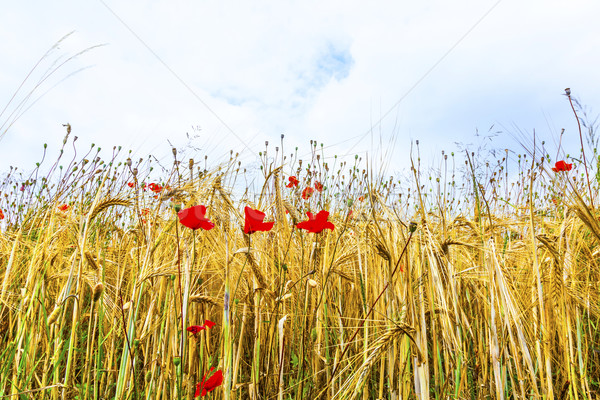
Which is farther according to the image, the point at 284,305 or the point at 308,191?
the point at 308,191

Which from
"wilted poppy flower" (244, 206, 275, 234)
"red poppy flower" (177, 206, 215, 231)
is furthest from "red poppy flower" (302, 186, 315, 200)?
"red poppy flower" (177, 206, 215, 231)

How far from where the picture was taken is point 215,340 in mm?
1609

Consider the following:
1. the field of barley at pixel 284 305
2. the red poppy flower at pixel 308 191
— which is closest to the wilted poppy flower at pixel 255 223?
the field of barley at pixel 284 305

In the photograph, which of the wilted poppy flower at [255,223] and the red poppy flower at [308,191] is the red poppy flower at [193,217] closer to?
the wilted poppy flower at [255,223]

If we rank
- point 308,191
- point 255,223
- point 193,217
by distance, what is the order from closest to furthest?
point 193,217 → point 255,223 → point 308,191

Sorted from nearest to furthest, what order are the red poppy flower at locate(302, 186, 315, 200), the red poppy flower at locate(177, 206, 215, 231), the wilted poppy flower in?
the red poppy flower at locate(177, 206, 215, 231) → the wilted poppy flower → the red poppy flower at locate(302, 186, 315, 200)

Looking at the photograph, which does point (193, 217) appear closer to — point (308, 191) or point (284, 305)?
point (284, 305)

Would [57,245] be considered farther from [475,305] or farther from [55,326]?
[475,305]

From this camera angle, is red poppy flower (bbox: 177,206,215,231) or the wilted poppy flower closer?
red poppy flower (bbox: 177,206,215,231)

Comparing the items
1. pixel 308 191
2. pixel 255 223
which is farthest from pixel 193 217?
pixel 308 191

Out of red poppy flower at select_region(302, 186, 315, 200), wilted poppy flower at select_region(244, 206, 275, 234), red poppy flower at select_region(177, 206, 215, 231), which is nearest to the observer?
red poppy flower at select_region(177, 206, 215, 231)

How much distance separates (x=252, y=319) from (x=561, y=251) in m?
1.12

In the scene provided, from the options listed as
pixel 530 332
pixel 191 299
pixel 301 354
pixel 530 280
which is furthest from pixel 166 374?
pixel 530 280

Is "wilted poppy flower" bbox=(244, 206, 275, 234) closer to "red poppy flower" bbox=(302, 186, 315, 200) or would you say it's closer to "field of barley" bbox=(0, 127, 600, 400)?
"field of barley" bbox=(0, 127, 600, 400)
